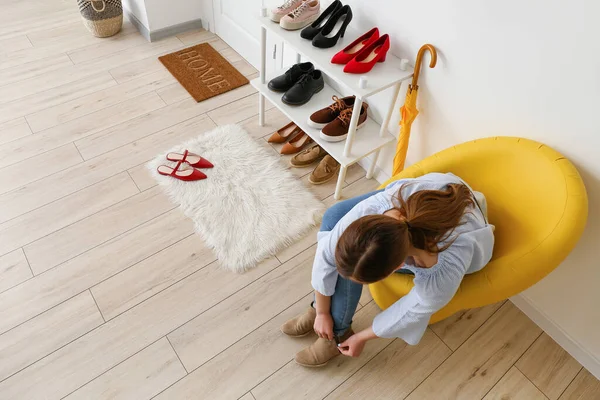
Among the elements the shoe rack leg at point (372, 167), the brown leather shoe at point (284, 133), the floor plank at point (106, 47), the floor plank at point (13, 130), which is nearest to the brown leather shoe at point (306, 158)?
the brown leather shoe at point (284, 133)

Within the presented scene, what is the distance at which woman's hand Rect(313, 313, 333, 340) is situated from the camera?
1395mm

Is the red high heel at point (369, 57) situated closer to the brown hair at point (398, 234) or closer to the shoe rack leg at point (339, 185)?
the shoe rack leg at point (339, 185)

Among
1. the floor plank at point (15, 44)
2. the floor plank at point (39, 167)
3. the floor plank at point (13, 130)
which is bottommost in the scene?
the floor plank at point (39, 167)

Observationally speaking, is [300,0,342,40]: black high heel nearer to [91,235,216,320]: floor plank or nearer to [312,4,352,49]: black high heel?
[312,4,352,49]: black high heel

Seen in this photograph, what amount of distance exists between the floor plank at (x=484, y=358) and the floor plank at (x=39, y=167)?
183 cm

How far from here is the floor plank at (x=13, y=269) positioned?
1619 mm

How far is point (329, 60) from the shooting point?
1.68 metres

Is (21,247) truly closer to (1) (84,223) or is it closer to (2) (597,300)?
(1) (84,223)

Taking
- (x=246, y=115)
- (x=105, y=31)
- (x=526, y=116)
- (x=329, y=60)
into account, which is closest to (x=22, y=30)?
(x=105, y=31)

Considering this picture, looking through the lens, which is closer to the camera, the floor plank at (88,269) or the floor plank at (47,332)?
the floor plank at (47,332)

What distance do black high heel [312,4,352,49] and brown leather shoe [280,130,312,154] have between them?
550 millimetres

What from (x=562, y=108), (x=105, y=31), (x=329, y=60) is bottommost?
(x=105, y=31)

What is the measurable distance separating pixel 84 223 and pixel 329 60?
4.04ft

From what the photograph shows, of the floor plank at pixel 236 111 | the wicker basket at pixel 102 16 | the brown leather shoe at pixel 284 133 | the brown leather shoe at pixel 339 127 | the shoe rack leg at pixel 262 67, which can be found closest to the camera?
the brown leather shoe at pixel 339 127
